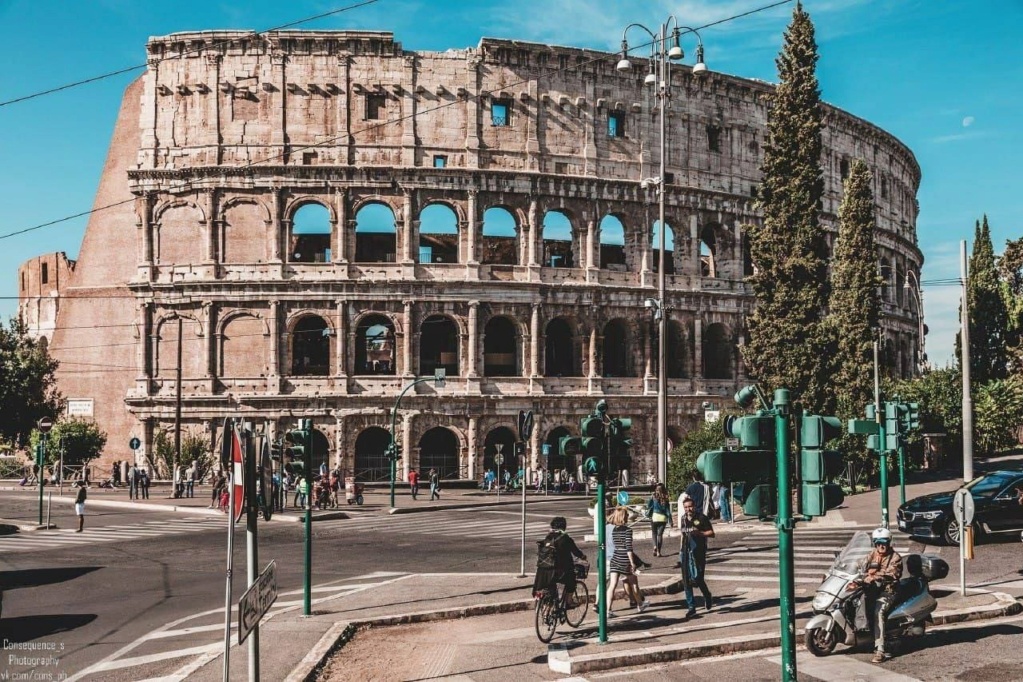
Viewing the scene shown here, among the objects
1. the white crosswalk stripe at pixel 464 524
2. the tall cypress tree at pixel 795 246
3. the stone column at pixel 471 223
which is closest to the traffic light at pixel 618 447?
the white crosswalk stripe at pixel 464 524

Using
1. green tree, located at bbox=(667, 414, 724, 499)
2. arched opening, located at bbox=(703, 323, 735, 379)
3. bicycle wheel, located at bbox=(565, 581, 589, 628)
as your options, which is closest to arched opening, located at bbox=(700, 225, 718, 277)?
arched opening, located at bbox=(703, 323, 735, 379)

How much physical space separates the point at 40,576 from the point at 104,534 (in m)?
8.09

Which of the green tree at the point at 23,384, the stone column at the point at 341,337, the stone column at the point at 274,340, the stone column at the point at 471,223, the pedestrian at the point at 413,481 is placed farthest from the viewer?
the stone column at the point at 471,223

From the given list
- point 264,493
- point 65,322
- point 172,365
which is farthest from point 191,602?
point 65,322

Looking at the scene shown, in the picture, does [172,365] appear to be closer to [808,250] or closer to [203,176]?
[203,176]

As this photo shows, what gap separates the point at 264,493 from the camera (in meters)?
9.34

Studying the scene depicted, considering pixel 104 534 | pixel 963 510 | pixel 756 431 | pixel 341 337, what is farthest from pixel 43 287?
pixel 756 431

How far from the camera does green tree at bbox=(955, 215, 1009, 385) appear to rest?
5303 cm

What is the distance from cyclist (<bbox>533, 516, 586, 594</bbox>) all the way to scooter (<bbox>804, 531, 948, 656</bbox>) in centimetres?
314

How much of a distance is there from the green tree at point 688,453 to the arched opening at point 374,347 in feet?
60.6

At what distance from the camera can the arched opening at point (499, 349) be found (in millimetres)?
46969

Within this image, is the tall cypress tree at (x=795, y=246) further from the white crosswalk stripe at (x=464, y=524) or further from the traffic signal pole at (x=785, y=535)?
the traffic signal pole at (x=785, y=535)

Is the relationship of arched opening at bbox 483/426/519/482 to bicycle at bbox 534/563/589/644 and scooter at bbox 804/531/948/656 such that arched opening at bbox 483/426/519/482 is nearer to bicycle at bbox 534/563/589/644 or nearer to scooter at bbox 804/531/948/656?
bicycle at bbox 534/563/589/644

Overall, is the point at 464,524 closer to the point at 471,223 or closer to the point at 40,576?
the point at 40,576
